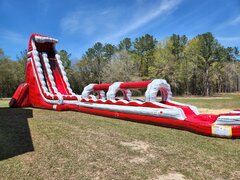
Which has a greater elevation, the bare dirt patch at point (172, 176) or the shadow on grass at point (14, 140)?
the shadow on grass at point (14, 140)

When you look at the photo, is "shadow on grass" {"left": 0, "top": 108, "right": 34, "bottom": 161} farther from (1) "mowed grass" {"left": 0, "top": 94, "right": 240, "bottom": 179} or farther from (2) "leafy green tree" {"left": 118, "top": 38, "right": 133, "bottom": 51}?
(2) "leafy green tree" {"left": 118, "top": 38, "right": 133, "bottom": 51}

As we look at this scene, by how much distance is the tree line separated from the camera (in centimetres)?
2772

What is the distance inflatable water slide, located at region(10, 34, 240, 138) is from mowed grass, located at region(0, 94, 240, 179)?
0.35 metres

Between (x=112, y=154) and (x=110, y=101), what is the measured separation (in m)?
3.99

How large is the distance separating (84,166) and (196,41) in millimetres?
27933

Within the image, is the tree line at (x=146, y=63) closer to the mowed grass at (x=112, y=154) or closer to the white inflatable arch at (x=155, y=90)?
the white inflatable arch at (x=155, y=90)

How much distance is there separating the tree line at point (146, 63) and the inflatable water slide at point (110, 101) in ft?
56.4

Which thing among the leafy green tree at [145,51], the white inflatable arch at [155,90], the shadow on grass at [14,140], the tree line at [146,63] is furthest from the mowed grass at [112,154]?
the leafy green tree at [145,51]

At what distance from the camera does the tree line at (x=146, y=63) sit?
2772 cm

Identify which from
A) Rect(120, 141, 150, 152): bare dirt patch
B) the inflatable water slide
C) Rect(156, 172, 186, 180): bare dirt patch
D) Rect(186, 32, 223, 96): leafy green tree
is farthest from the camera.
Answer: Rect(186, 32, 223, 96): leafy green tree

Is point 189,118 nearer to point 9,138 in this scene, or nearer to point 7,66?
point 9,138

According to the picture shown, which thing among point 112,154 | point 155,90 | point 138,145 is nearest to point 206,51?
point 155,90

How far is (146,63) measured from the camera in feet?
106

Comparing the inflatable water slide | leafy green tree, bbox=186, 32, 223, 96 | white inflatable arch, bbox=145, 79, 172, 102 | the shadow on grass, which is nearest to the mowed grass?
the shadow on grass
